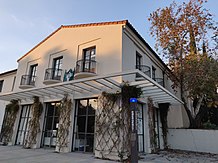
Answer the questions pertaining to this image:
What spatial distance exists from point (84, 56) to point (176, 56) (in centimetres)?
763

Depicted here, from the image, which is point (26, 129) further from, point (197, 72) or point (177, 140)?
point (197, 72)

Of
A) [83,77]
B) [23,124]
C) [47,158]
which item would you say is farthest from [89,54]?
[23,124]

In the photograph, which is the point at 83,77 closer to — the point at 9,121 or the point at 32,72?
the point at 32,72

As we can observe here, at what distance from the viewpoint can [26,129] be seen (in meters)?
11.8

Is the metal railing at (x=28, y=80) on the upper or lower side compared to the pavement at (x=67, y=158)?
upper

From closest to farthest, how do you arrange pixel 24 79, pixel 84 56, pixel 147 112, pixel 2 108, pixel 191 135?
pixel 147 112 < pixel 84 56 < pixel 191 135 < pixel 24 79 < pixel 2 108

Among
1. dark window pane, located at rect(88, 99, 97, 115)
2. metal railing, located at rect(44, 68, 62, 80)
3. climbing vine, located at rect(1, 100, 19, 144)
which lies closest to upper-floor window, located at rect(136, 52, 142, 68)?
dark window pane, located at rect(88, 99, 97, 115)

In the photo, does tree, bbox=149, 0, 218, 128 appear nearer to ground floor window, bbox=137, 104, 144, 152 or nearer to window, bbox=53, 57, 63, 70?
ground floor window, bbox=137, 104, 144, 152

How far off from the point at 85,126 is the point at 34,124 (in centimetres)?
400

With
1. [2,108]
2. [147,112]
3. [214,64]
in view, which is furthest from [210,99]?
[2,108]

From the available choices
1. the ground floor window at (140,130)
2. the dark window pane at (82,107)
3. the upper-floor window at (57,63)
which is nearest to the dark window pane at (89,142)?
the dark window pane at (82,107)

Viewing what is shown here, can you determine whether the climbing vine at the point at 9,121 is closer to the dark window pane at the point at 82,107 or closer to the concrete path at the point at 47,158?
the concrete path at the point at 47,158

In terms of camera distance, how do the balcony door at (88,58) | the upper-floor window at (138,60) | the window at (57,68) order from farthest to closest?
the window at (57,68) < the upper-floor window at (138,60) < the balcony door at (88,58)

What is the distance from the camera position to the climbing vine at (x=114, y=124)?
737 cm
